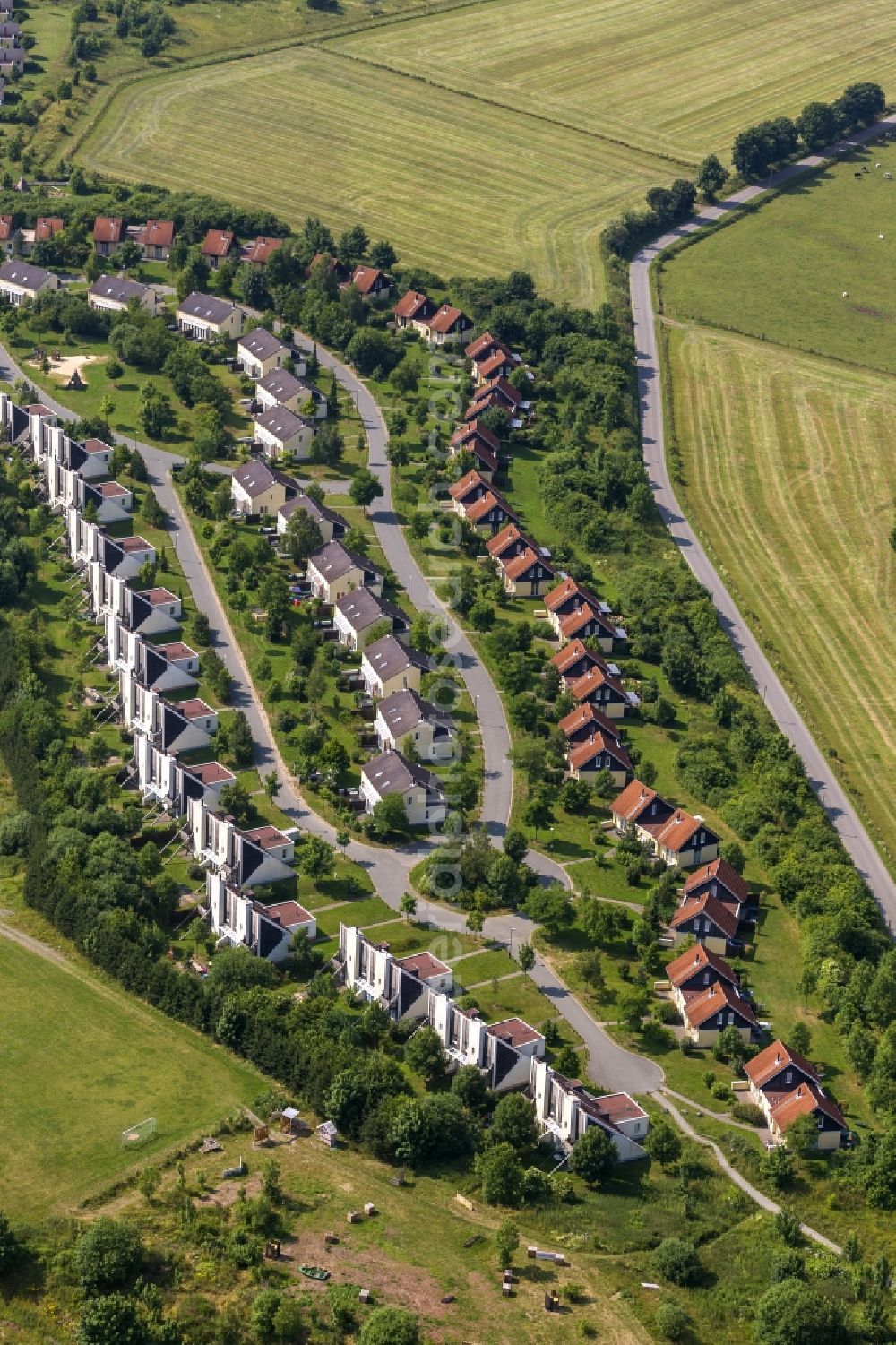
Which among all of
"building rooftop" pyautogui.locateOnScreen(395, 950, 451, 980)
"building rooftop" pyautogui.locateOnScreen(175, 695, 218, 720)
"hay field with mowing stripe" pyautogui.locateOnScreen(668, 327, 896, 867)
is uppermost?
"building rooftop" pyautogui.locateOnScreen(175, 695, 218, 720)

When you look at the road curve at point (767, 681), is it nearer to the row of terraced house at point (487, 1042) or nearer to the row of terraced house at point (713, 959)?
the row of terraced house at point (713, 959)

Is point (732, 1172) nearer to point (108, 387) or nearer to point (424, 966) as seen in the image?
point (424, 966)

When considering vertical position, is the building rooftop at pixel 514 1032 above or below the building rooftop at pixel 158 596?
below

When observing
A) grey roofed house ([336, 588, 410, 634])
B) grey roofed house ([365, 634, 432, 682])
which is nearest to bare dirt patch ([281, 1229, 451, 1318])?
grey roofed house ([365, 634, 432, 682])

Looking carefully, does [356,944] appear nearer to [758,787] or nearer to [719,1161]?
[719,1161]

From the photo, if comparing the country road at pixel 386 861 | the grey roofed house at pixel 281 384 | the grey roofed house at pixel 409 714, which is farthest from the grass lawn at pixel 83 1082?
the grey roofed house at pixel 281 384

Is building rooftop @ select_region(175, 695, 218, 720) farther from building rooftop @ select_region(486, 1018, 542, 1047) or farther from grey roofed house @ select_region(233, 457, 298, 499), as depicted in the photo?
building rooftop @ select_region(486, 1018, 542, 1047)

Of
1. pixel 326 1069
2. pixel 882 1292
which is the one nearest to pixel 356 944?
pixel 326 1069
